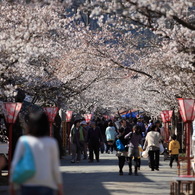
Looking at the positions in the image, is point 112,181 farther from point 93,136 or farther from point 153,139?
point 93,136

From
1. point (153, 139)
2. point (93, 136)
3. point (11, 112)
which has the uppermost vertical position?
point (11, 112)

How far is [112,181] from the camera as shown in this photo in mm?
16000

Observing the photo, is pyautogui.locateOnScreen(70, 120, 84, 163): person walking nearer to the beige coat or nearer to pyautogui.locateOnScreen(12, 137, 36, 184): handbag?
the beige coat

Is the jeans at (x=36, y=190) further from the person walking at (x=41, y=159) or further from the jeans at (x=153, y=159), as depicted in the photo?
the jeans at (x=153, y=159)

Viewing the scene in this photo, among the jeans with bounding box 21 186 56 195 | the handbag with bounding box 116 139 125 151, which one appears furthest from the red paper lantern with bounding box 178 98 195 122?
the jeans with bounding box 21 186 56 195

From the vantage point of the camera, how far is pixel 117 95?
5812 centimetres

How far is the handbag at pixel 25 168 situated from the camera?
6438 mm

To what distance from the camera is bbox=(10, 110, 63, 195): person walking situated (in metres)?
6.49

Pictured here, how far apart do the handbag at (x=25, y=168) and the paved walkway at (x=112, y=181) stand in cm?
680

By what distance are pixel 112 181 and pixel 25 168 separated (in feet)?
31.9

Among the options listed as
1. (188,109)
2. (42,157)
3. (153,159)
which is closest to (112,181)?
(188,109)

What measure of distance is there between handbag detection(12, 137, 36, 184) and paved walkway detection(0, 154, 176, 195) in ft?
22.3

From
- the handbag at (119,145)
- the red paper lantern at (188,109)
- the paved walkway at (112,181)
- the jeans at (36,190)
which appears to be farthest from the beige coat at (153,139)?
the jeans at (36,190)

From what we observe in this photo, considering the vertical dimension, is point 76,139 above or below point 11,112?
below
